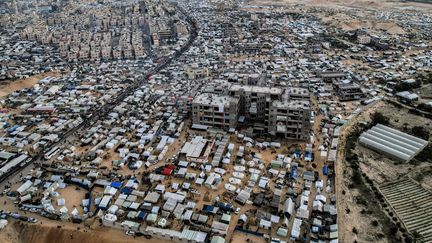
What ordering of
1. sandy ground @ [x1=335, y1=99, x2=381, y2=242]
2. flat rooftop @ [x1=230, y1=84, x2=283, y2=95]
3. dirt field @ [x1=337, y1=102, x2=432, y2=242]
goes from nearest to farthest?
sandy ground @ [x1=335, y1=99, x2=381, y2=242], dirt field @ [x1=337, y1=102, x2=432, y2=242], flat rooftop @ [x1=230, y1=84, x2=283, y2=95]

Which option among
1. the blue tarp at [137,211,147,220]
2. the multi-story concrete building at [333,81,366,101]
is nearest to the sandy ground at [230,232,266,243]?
the blue tarp at [137,211,147,220]

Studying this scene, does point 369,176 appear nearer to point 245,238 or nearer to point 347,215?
point 347,215

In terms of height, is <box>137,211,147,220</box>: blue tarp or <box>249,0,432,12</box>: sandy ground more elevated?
<box>249,0,432,12</box>: sandy ground

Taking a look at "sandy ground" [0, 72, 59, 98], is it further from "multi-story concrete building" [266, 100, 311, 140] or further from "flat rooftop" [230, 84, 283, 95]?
"multi-story concrete building" [266, 100, 311, 140]

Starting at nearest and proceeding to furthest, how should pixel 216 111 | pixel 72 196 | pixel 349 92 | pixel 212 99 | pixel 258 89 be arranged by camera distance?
pixel 72 196
pixel 216 111
pixel 212 99
pixel 258 89
pixel 349 92

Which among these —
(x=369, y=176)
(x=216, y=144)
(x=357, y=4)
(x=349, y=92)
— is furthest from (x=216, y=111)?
(x=357, y=4)

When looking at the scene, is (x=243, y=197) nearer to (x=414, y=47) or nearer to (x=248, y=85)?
(x=248, y=85)

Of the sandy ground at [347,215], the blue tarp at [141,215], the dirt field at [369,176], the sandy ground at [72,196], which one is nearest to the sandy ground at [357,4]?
the dirt field at [369,176]

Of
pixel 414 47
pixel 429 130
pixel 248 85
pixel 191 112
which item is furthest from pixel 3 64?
pixel 414 47
